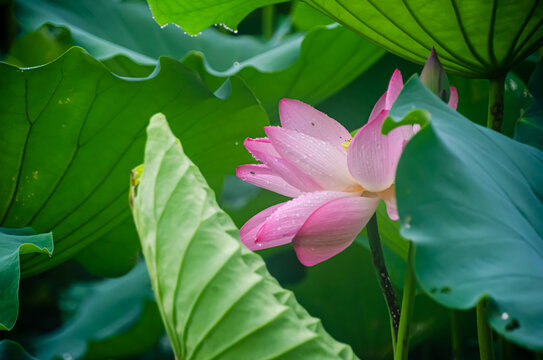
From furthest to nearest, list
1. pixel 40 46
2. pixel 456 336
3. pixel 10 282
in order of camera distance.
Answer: pixel 40 46 < pixel 456 336 < pixel 10 282

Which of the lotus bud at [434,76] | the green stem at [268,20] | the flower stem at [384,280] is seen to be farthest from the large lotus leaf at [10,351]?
the green stem at [268,20]

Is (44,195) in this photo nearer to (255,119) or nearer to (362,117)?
(255,119)

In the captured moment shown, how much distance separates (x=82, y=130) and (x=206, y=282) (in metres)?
0.48

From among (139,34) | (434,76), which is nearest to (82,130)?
(434,76)

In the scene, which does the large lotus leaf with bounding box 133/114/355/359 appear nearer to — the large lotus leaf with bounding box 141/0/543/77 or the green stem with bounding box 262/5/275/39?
the large lotus leaf with bounding box 141/0/543/77

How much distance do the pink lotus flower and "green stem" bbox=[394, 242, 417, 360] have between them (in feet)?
0.20

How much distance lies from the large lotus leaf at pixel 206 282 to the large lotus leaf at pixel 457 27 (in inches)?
13.4

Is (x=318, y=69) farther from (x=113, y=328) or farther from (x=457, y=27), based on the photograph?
(x=113, y=328)

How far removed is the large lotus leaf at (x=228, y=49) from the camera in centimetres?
97

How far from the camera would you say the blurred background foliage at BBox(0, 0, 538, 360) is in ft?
3.16

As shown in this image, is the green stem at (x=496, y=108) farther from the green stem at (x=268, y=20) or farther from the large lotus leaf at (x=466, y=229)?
the green stem at (x=268, y=20)

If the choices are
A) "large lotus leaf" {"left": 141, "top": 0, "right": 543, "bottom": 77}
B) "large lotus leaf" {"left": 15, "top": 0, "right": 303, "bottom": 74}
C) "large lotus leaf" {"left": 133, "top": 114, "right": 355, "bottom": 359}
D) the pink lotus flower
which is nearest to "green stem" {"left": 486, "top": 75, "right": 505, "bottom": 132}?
"large lotus leaf" {"left": 141, "top": 0, "right": 543, "bottom": 77}

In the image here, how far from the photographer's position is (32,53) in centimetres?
108

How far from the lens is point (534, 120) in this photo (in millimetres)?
623
